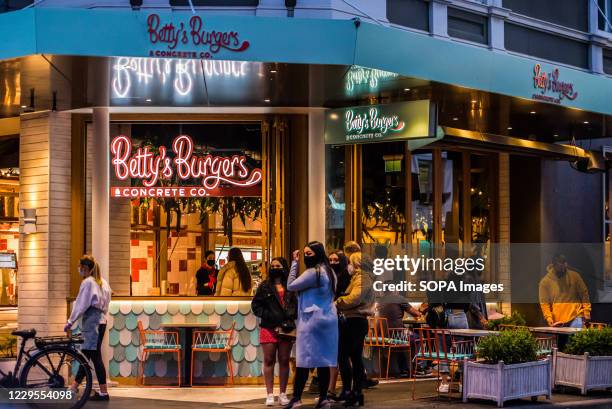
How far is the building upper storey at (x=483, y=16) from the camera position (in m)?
14.2

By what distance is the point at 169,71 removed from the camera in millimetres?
12992

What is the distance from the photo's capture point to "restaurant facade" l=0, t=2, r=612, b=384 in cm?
1265

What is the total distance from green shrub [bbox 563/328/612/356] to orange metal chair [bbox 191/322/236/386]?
4.61 m

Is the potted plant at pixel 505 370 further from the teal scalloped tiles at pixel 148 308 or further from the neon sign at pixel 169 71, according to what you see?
the teal scalloped tiles at pixel 148 308

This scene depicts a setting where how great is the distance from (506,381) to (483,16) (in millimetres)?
7006

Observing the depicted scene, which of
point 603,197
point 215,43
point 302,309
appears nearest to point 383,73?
point 215,43

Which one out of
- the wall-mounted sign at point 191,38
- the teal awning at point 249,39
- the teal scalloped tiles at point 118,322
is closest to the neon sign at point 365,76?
the teal awning at point 249,39

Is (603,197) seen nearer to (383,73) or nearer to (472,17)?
(472,17)

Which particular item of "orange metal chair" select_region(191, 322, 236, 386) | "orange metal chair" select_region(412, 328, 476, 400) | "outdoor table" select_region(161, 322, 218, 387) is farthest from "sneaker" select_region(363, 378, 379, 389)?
"outdoor table" select_region(161, 322, 218, 387)

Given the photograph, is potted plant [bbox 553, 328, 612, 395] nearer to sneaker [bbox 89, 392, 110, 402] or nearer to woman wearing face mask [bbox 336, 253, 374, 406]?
woman wearing face mask [bbox 336, 253, 374, 406]

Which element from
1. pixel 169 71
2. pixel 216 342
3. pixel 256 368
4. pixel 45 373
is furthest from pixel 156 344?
pixel 169 71

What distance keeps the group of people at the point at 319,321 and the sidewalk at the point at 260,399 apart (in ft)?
1.56

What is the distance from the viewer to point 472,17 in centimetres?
1728

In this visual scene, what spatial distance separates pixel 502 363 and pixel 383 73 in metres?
3.75
